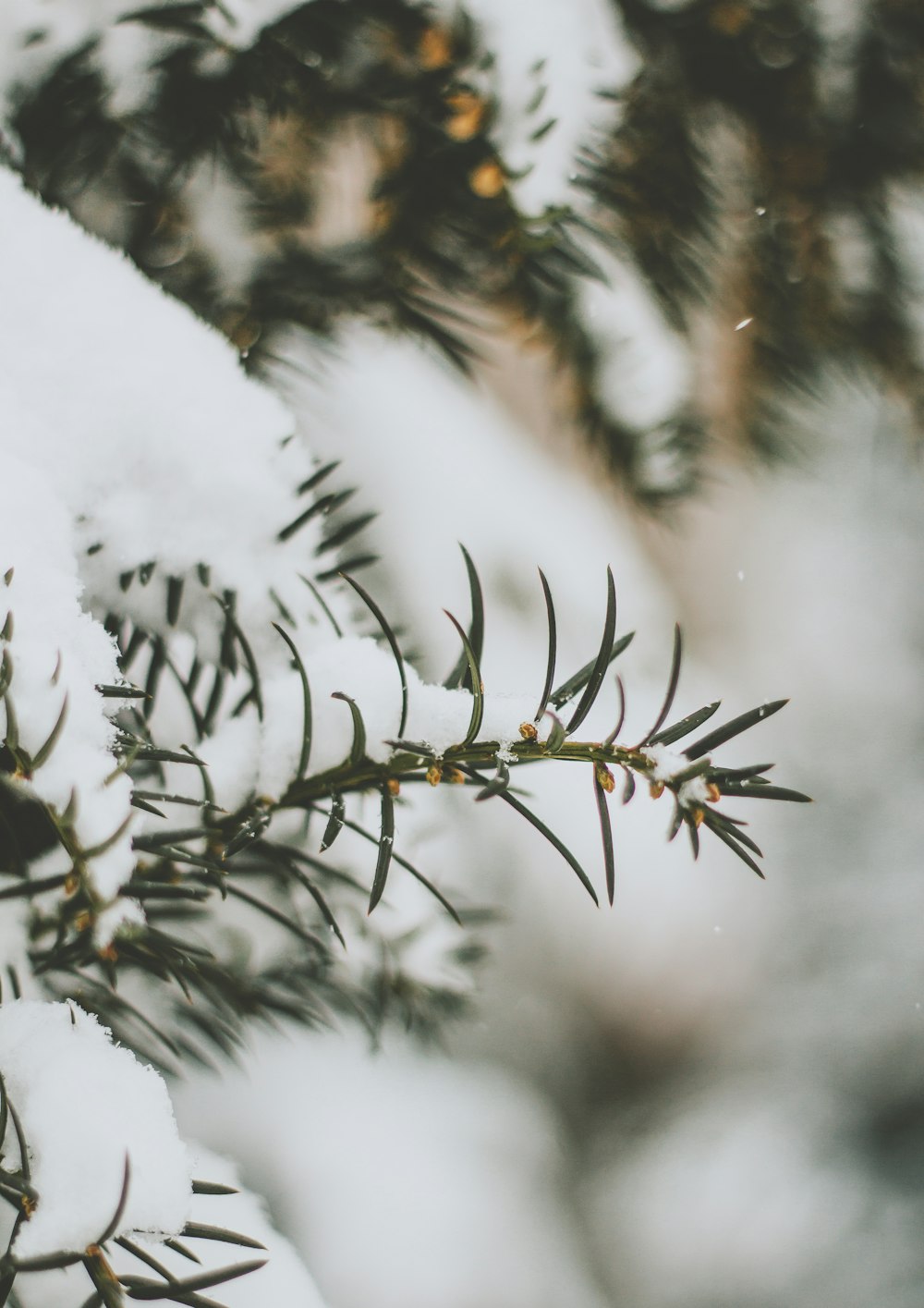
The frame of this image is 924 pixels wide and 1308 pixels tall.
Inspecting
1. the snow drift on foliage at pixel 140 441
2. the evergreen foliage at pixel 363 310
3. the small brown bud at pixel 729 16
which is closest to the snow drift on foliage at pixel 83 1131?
the evergreen foliage at pixel 363 310

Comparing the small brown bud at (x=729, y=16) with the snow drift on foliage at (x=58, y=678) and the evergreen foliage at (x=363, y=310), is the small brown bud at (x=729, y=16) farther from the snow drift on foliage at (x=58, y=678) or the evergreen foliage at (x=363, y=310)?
the snow drift on foliage at (x=58, y=678)

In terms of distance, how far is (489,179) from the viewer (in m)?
0.50

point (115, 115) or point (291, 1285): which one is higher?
point (115, 115)

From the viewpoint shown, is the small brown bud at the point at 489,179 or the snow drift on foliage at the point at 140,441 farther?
the small brown bud at the point at 489,179

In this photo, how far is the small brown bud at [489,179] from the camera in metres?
0.49

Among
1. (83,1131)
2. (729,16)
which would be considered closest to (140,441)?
(83,1131)

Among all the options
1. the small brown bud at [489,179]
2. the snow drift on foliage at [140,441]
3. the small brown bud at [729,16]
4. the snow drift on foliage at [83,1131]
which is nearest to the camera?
the snow drift on foliage at [83,1131]

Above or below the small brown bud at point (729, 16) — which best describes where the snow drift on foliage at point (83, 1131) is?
below

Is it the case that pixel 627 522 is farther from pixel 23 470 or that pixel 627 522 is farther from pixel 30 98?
pixel 23 470

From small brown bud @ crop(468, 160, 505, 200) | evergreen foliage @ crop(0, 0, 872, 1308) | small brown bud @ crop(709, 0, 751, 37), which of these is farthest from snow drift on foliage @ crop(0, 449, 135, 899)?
small brown bud @ crop(709, 0, 751, 37)

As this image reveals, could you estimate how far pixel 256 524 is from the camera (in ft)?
1.23

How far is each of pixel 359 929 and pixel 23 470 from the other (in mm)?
338

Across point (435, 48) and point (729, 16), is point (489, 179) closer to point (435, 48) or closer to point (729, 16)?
point (435, 48)

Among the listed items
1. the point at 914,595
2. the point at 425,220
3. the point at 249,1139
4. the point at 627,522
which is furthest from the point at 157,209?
the point at 914,595
